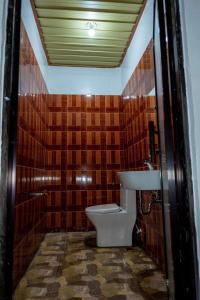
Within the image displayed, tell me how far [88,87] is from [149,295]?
3076 mm

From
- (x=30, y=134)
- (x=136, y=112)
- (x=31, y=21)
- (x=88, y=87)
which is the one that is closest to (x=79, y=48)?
(x=88, y=87)

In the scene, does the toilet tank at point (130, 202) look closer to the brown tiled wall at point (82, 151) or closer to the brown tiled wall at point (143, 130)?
the brown tiled wall at point (143, 130)

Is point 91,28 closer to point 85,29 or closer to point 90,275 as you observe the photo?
point 85,29

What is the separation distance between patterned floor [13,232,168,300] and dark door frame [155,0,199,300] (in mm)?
782

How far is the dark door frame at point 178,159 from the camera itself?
91 centimetres

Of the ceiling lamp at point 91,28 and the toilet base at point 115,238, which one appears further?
the ceiling lamp at point 91,28

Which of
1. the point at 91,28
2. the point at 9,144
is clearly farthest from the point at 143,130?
the point at 9,144

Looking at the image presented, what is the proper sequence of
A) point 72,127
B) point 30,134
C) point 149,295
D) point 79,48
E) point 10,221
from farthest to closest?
point 72,127 → point 79,48 → point 30,134 → point 149,295 → point 10,221

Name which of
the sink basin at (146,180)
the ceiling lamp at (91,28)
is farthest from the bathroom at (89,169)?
the ceiling lamp at (91,28)

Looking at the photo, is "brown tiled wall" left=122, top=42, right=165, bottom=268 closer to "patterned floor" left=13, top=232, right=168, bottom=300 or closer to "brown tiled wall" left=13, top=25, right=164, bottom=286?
"brown tiled wall" left=13, top=25, right=164, bottom=286

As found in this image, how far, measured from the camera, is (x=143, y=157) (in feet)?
8.70

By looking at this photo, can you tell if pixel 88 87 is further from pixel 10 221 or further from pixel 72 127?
pixel 10 221

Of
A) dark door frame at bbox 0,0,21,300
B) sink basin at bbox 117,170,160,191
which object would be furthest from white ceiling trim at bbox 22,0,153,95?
dark door frame at bbox 0,0,21,300

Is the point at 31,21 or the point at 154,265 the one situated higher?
the point at 31,21
